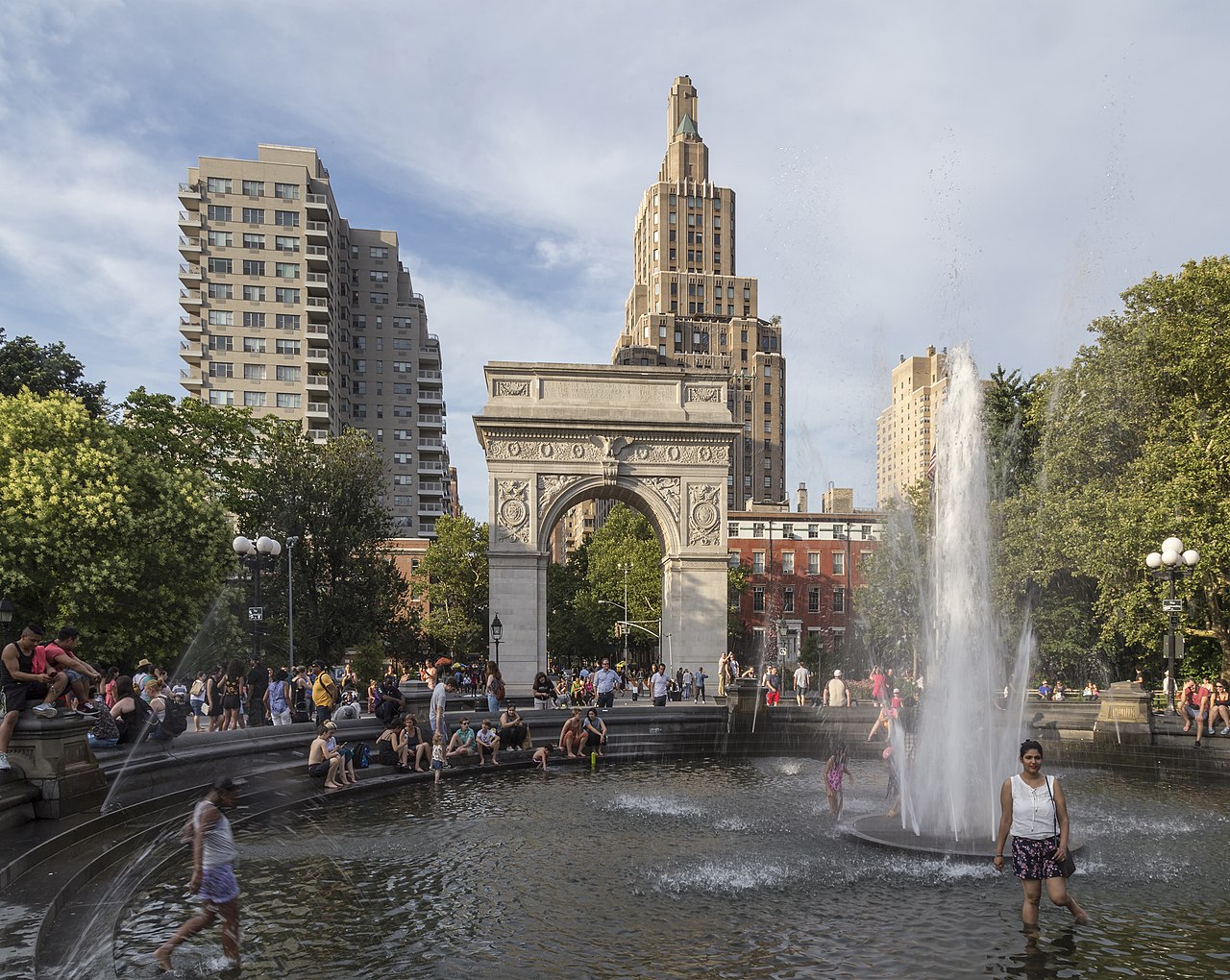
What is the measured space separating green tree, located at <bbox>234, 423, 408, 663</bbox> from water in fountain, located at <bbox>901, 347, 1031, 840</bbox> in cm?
2850

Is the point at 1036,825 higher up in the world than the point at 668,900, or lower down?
higher up

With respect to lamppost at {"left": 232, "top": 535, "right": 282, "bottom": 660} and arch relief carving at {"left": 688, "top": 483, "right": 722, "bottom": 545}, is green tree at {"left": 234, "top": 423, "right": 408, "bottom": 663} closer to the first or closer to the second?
arch relief carving at {"left": 688, "top": 483, "right": 722, "bottom": 545}

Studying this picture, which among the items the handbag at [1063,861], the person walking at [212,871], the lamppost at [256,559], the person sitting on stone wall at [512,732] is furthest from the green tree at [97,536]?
the handbag at [1063,861]

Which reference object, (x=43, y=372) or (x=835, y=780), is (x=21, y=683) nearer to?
(x=835, y=780)

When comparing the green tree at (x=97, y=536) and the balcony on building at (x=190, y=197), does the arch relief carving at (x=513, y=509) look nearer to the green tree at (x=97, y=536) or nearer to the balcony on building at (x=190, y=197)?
the green tree at (x=97, y=536)

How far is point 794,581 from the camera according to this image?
71688mm

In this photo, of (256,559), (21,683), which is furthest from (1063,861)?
(256,559)

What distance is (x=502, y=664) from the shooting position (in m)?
39.6

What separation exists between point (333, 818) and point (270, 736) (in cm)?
382

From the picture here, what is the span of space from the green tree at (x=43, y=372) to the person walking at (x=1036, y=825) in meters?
35.5

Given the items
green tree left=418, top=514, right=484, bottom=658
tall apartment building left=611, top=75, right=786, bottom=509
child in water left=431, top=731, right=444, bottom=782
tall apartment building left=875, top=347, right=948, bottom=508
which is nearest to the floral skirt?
child in water left=431, top=731, right=444, bottom=782

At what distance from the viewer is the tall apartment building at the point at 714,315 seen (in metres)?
109

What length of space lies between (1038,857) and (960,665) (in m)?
7.01

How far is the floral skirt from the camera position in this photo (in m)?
7.81
